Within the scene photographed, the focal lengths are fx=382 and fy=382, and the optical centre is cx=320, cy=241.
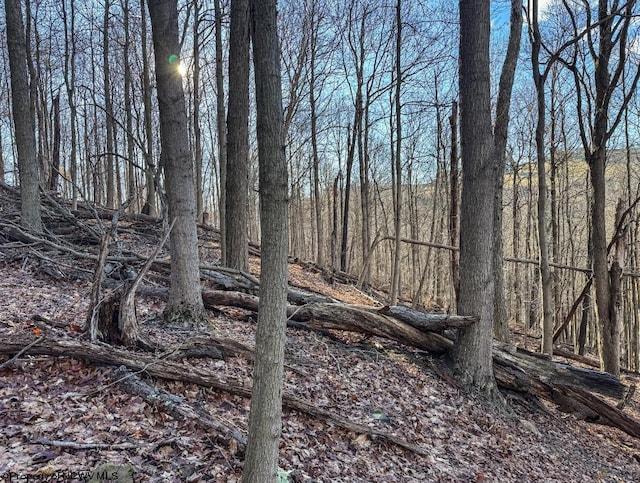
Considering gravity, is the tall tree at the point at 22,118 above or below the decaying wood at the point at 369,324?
above

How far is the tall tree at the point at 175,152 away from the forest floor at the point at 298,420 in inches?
27.2

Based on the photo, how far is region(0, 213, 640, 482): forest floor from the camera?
2447mm

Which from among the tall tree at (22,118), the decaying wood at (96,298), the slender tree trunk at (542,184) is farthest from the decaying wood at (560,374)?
the tall tree at (22,118)

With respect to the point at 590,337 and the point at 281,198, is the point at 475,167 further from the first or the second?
the point at 590,337

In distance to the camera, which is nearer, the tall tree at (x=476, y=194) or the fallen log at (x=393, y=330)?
the tall tree at (x=476, y=194)

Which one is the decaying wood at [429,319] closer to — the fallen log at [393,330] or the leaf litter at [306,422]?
the fallen log at [393,330]

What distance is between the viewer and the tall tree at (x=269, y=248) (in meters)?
2.02

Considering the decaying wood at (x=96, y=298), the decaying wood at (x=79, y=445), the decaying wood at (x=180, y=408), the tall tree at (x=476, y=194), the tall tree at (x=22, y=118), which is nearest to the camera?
the decaying wood at (x=79, y=445)

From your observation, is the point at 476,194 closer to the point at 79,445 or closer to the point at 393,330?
the point at 393,330

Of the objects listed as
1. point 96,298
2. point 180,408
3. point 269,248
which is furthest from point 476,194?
point 96,298

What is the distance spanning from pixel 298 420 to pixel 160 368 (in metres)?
1.31

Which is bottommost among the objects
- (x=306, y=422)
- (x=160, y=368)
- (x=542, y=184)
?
(x=306, y=422)

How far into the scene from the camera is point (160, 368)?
132 inches

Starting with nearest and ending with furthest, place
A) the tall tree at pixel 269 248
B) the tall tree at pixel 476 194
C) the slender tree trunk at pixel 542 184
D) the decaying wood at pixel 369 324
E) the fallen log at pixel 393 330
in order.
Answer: the tall tree at pixel 269 248
the tall tree at pixel 476 194
the fallen log at pixel 393 330
the decaying wood at pixel 369 324
the slender tree trunk at pixel 542 184
